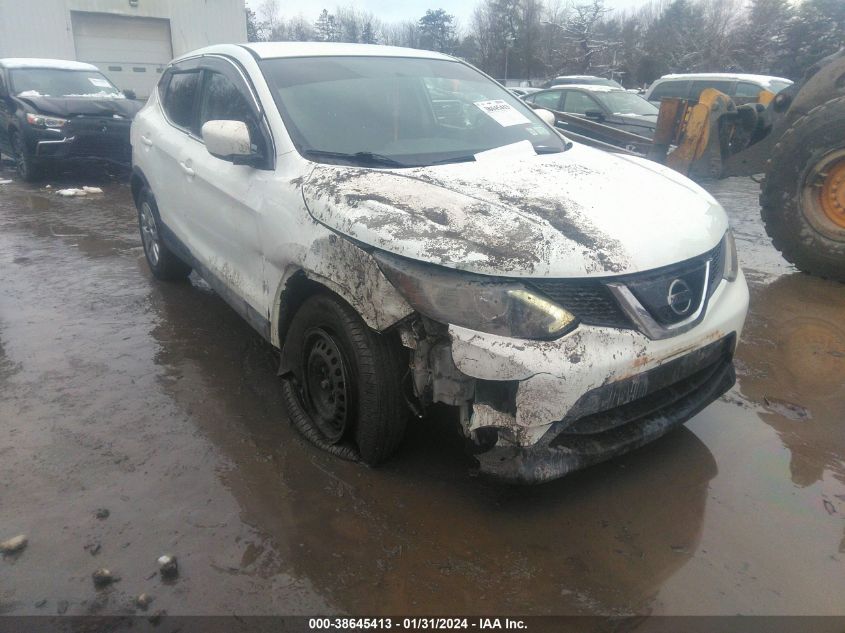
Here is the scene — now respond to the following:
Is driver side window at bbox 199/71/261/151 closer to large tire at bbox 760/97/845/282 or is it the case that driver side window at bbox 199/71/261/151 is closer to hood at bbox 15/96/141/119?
large tire at bbox 760/97/845/282

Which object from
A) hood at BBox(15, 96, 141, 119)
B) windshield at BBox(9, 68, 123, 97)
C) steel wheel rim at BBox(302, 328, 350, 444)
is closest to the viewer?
steel wheel rim at BBox(302, 328, 350, 444)

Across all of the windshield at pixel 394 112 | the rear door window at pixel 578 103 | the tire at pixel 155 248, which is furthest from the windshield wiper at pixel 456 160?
the rear door window at pixel 578 103

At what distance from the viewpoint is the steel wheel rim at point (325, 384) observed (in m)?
2.63

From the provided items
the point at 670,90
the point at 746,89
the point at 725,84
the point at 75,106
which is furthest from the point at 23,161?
the point at 746,89

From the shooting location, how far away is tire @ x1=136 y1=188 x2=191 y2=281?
15.8 ft

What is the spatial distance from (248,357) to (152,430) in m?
0.88

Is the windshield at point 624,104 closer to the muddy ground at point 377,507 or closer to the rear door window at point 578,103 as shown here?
the rear door window at point 578,103

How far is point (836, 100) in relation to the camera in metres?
4.71

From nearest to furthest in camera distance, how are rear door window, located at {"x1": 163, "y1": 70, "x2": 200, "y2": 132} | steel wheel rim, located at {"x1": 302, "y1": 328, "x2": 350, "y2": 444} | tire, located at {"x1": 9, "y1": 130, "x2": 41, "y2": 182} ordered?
steel wheel rim, located at {"x1": 302, "y1": 328, "x2": 350, "y2": 444} < rear door window, located at {"x1": 163, "y1": 70, "x2": 200, "y2": 132} < tire, located at {"x1": 9, "y1": 130, "x2": 41, "y2": 182}

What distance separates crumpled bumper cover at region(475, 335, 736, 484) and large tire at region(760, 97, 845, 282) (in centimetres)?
297

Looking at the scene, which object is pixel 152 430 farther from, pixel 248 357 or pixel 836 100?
pixel 836 100

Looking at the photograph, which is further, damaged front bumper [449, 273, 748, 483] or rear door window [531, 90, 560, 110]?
rear door window [531, 90, 560, 110]

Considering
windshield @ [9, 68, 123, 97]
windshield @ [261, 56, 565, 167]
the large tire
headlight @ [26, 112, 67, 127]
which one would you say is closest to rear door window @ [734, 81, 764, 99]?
the large tire

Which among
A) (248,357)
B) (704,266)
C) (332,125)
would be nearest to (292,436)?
(248,357)
